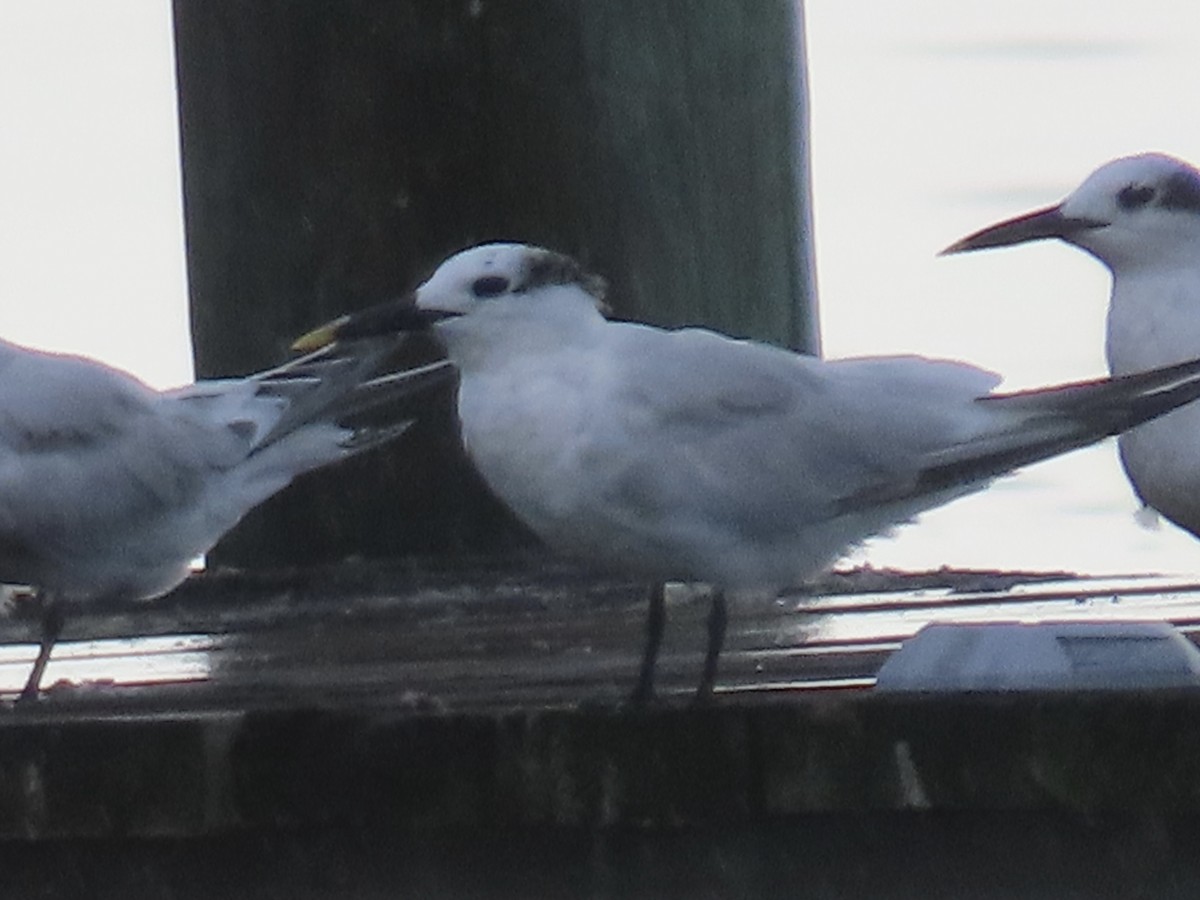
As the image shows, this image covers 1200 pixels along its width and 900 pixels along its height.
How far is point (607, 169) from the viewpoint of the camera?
27.6ft

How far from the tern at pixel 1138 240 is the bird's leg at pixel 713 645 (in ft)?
6.99

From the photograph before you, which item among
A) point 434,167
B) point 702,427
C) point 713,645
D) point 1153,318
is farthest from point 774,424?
point 434,167

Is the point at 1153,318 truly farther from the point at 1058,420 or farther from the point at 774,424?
the point at 774,424

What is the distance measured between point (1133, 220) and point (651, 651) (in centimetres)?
255

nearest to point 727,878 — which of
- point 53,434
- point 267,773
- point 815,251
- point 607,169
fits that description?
point 267,773

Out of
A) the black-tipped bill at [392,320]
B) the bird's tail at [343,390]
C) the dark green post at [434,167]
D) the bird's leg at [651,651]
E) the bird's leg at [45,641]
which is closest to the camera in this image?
the bird's leg at [651,651]

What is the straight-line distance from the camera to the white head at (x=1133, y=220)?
750 cm

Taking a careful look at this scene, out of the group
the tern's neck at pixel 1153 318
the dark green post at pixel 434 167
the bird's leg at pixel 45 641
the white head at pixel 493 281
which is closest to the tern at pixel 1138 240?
the tern's neck at pixel 1153 318

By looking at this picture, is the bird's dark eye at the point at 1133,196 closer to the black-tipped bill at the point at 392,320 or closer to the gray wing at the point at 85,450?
the gray wing at the point at 85,450

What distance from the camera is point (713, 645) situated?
5387mm

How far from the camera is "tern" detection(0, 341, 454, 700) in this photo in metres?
6.56

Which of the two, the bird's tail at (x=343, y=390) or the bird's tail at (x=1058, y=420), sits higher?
the bird's tail at (x=1058, y=420)

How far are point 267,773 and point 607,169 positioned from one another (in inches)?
140

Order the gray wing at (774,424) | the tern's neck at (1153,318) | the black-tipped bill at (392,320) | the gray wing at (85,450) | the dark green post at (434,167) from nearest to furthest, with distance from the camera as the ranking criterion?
the gray wing at (774,424) < the black-tipped bill at (392,320) < the gray wing at (85,450) < the tern's neck at (1153,318) < the dark green post at (434,167)
